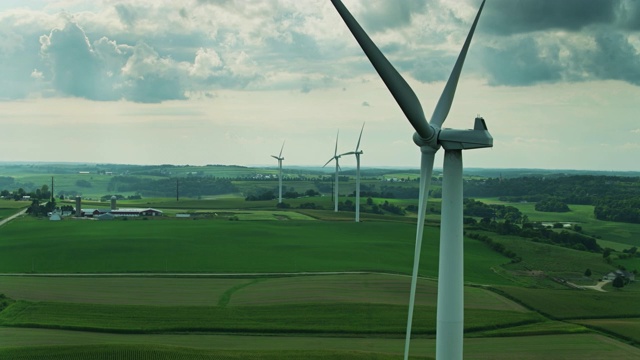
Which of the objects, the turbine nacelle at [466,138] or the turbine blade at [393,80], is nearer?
the turbine blade at [393,80]

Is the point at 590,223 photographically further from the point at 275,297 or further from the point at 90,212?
the point at 275,297

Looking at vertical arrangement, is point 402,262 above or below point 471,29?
below

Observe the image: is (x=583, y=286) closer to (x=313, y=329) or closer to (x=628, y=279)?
(x=628, y=279)

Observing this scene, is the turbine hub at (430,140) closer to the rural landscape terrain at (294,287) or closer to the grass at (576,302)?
the rural landscape terrain at (294,287)

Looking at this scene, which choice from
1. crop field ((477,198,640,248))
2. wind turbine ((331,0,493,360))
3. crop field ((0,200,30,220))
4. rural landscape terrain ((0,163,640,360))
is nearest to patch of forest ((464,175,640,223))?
crop field ((477,198,640,248))

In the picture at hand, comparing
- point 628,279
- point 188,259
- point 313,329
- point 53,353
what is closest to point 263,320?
point 313,329

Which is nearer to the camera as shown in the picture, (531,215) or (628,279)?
(628,279)

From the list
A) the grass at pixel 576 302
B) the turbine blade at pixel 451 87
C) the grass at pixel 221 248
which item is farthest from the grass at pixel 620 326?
the turbine blade at pixel 451 87

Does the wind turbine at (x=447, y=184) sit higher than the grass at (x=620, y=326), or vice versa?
the wind turbine at (x=447, y=184)
